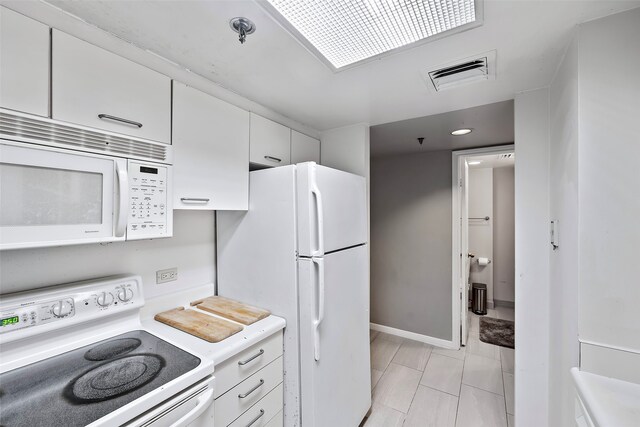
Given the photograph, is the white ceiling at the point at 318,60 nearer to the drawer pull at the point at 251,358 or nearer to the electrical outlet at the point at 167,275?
the electrical outlet at the point at 167,275

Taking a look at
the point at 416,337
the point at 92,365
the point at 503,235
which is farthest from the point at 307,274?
the point at 503,235

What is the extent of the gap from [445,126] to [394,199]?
1282mm

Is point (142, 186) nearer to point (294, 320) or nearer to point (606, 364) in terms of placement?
point (294, 320)

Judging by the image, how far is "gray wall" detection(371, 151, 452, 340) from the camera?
3059mm

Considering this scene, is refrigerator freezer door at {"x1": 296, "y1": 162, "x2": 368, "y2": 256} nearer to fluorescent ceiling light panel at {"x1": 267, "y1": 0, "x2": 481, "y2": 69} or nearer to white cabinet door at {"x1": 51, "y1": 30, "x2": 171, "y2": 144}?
fluorescent ceiling light panel at {"x1": 267, "y1": 0, "x2": 481, "y2": 69}

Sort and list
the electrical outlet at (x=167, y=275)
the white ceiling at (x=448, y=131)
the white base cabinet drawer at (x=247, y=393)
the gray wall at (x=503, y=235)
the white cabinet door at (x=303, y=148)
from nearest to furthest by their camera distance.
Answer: the white base cabinet drawer at (x=247, y=393)
the electrical outlet at (x=167, y=275)
the white ceiling at (x=448, y=131)
the white cabinet door at (x=303, y=148)
the gray wall at (x=503, y=235)

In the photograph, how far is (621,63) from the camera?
3.24 ft

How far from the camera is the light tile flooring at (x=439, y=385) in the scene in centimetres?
200

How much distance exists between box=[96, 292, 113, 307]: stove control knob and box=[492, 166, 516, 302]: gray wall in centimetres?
500

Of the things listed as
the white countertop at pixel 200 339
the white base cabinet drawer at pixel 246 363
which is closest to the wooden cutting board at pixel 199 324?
the white countertop at pixel 200 339

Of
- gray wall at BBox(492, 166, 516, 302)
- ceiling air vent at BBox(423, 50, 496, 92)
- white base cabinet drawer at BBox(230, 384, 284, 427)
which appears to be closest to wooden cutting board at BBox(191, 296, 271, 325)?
white base cabinet drawer at BBox(230, 384, 284, 427)

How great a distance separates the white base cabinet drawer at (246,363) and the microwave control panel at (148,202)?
2.26 ft

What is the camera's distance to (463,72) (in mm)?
1411

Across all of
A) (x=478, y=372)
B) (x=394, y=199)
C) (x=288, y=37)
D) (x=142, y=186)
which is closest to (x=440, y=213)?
(x=394, y=199)
